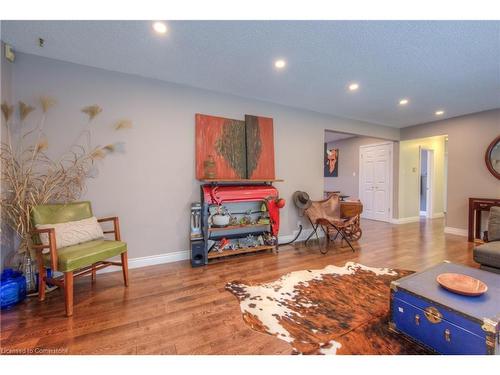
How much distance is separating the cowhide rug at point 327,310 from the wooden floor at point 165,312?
0.48 feet

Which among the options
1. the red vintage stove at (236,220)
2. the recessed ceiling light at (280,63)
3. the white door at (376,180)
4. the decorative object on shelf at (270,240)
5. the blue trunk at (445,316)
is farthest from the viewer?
the white door at (376,180)

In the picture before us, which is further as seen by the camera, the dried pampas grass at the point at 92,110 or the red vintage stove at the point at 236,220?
the red vintage stove at the point at 236,220

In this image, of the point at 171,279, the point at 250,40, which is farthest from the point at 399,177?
the point at 171,279

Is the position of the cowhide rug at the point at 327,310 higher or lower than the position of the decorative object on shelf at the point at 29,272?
lower

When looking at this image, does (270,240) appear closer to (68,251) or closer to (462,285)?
(462,285)

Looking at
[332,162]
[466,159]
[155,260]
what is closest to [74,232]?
[155,260]

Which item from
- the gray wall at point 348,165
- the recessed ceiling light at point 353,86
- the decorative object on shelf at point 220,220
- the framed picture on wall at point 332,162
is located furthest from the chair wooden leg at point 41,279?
the framed picture on wall at point 332,162

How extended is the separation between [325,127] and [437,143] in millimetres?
4728

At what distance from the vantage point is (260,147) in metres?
3.76

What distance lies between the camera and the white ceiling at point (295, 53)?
6.48ft

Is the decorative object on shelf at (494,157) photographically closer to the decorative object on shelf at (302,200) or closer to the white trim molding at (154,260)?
the decorative object on shelf at (302,200)

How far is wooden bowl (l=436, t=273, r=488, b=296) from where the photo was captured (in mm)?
1456

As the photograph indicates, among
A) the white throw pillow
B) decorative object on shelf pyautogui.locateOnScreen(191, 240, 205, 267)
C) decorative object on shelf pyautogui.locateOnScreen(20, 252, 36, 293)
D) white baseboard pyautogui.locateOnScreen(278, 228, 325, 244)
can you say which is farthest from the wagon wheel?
decorative object on shelf pyautogui.locateOnScreen(20, 252, 36, 293)
